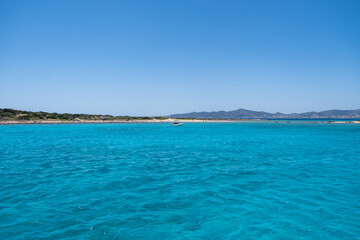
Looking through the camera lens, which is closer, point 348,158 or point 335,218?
point 335,218

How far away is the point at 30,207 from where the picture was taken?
11312mm

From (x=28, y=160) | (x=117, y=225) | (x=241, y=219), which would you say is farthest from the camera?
(x=28, y=160)

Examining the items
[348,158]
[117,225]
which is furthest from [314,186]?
[348,158]

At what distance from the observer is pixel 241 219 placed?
1018cm

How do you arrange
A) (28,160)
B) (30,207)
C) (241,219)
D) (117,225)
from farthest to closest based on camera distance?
(28,160)
(30,207)
(241,219)
(117,225)

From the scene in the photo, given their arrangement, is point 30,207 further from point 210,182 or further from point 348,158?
point 348,158

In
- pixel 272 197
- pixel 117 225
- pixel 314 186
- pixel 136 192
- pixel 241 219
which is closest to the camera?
pixel 117 225

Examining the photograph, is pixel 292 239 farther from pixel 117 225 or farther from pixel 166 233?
pixel 117 225

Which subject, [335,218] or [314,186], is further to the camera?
[314,186]

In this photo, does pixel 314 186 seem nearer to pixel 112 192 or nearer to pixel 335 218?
pixel 335 218

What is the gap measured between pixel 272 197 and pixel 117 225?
30.3ft

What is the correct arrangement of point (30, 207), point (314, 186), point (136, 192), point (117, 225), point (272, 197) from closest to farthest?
point (117, 225) < point (30, 207) < point (272, 197) < point (136, 192) < point (314, 186)

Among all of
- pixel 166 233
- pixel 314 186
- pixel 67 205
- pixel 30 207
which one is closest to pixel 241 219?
pixel 166 233

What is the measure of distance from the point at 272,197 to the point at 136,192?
862cm
